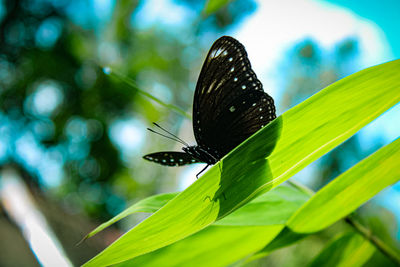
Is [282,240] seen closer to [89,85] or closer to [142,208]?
[142,208]

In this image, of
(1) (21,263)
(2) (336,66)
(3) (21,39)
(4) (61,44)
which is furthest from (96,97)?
(1) (21,263)

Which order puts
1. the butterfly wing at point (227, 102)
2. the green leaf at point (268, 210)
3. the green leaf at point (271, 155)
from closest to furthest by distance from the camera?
the green leaf at point (271, 155)
the green leaf at point (268, 210)
the butterfly wing at point (227, 102)

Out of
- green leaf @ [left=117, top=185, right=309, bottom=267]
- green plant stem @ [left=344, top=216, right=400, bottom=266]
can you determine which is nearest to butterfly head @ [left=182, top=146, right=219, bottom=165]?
green leaf @ [left=117, top=185, right=309, bottom=267]

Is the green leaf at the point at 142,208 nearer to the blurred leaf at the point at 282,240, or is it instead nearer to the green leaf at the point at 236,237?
the green leaf at the point at 236,237

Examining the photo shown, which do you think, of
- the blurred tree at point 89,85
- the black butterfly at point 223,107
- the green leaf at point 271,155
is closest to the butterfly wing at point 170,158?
the black butterfly at point 223,107

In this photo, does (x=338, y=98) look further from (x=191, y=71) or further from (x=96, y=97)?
(x=96, y=97)
